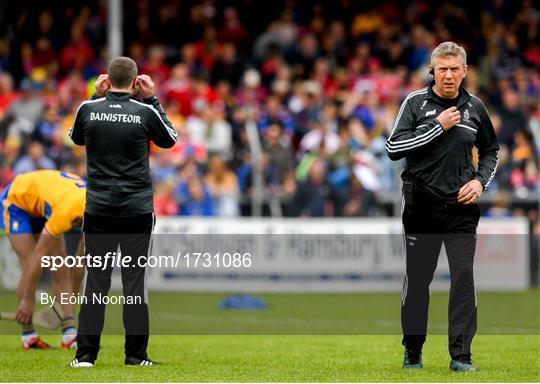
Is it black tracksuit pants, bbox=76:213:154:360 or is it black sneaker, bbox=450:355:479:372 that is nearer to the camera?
black sneaker, bbox=450:355:479:372

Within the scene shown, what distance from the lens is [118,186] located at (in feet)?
33.1

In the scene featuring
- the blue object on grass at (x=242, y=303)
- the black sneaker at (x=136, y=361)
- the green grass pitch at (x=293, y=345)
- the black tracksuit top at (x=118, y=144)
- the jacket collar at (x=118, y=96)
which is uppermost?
the jacket collar at (x=118, y=96)

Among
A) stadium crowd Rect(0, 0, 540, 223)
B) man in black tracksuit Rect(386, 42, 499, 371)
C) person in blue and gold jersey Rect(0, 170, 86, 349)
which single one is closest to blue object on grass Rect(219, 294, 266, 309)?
stadium crowd Rect(0, 0, 540, 223)

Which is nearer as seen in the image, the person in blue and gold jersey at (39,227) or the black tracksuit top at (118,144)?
the black tracksuit top at (118,144)

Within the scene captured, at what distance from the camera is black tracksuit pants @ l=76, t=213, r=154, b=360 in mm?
10148

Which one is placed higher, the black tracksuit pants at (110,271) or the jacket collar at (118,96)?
the jacket collar at (118,96)

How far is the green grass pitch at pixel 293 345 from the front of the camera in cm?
977

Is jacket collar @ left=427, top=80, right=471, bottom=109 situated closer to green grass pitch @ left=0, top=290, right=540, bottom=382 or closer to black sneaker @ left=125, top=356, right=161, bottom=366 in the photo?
green grass pitch @ left=0, top=290, right=540, bottom=382

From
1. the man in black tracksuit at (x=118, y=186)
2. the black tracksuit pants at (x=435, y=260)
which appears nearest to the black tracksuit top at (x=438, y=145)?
the black tracksuit pants at (x=435, y=260)

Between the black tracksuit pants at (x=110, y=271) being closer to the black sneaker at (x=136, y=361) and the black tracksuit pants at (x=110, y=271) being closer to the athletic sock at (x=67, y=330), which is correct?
the black sneaker at (x=136, y=361)

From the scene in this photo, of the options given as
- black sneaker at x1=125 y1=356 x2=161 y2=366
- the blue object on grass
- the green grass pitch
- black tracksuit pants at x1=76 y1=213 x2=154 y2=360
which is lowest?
the blue object on grass

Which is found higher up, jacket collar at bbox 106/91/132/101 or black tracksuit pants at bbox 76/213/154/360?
jacket collar at bbox 106/91/132/101

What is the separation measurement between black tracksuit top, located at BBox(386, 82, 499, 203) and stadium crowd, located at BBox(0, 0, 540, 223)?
10.5 meters

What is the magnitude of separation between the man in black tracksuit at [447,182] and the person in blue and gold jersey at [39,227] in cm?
306
